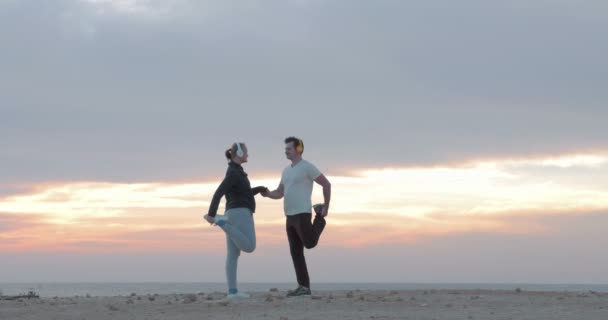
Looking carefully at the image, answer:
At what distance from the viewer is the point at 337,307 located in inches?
560

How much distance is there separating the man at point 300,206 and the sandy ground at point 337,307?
745mm

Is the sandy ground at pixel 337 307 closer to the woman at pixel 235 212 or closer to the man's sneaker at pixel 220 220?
the woman at pixel 235 212

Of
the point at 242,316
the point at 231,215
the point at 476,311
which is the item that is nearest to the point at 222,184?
the point at 231,215

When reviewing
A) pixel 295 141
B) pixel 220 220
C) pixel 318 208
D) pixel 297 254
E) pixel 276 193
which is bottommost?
pixel 297 254

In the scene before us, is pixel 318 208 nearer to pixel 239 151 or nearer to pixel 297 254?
pixel 297 254

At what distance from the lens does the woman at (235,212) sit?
1547 cm

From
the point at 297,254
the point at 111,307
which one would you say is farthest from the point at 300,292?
the point at 111,307

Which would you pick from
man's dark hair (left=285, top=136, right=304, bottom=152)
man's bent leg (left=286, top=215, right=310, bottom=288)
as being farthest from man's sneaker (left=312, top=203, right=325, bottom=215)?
man's dark hair (left=285, top=136, right=304, bottom=152)

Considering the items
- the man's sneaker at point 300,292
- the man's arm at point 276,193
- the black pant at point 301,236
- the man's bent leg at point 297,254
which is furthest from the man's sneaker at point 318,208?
the man's sneaker at point 300,292

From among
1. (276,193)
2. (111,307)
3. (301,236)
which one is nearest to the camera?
(111,307)

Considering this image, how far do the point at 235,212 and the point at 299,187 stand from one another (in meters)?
1.32

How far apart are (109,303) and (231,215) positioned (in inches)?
122

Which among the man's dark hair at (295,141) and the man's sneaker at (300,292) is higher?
the man's dark hair at (295,141)

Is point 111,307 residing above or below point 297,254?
below
